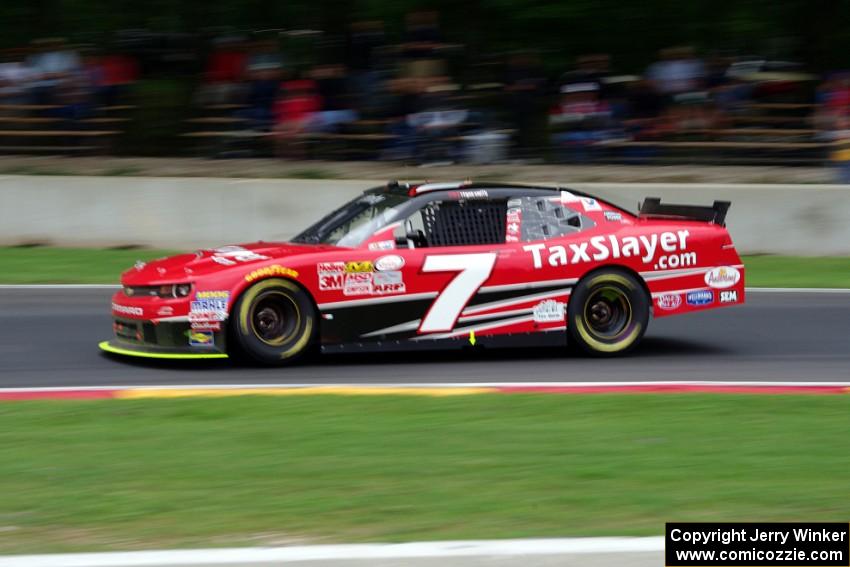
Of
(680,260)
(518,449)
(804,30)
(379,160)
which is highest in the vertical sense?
(804,30)

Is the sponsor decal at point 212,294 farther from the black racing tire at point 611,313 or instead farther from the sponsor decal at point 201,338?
the black racing tire at point 611,313

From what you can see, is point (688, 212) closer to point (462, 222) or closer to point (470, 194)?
point (470, 194)

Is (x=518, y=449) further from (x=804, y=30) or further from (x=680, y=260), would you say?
(x=804, y=30)

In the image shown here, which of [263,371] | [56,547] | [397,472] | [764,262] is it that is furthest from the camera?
[764,262]

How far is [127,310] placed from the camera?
888 centimetres

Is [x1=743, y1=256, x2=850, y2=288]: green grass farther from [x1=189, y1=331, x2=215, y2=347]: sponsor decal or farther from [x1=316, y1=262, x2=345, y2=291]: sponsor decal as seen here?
[x1=189, y1=331, x2=215, y2=347]: sponsor decal

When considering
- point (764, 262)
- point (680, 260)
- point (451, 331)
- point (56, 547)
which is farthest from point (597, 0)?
point (56, 547)

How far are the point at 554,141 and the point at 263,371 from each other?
29.7ft

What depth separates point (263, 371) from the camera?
8.78m

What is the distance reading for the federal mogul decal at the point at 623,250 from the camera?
9398mm

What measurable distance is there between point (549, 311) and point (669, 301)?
107 centimetres

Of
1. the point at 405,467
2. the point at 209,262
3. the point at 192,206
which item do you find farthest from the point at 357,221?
the point at 192,206

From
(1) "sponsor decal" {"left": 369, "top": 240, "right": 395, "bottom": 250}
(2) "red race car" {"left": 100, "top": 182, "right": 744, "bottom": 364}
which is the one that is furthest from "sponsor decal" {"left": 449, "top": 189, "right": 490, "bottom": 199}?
(1) "sponsor decal" {"left": 369, "top": 240, "right": 395, "bottom": 250}

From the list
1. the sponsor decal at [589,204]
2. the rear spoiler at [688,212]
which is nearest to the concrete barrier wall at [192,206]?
the rear spoiler at [688,212]
